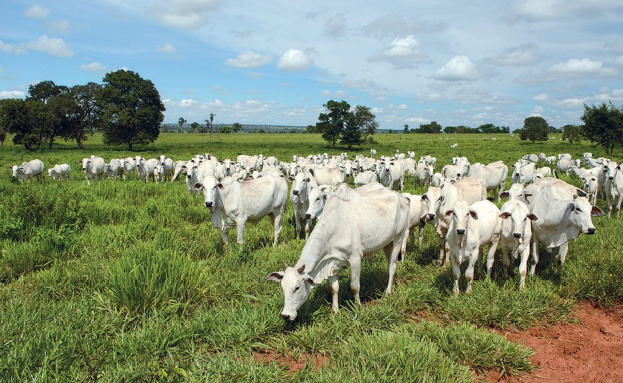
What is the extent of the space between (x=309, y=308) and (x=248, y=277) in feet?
4.74

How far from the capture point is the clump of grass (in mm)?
4895

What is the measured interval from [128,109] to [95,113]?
8.15 m

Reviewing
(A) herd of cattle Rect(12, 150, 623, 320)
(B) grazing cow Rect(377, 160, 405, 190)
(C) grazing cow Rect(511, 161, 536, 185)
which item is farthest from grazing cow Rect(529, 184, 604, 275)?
(B) grazing cow Rect(377, 160, 405, 190)

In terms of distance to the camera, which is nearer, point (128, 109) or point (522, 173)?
point (522, 173)

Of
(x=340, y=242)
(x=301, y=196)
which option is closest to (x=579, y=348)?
(x=340, y=242)

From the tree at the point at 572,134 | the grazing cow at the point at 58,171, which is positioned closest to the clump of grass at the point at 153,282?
the grazing cow at the point at 58,171

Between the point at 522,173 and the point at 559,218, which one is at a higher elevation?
the point at 522,173

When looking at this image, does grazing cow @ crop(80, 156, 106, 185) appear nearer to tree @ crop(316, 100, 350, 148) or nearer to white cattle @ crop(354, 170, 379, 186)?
white cattle @ crop(354, 170, 379, 186)

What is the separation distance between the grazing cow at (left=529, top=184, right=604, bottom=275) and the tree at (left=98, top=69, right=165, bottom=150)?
1749 inches

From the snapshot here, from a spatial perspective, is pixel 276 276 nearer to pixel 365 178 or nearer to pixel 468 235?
pixel 468 235

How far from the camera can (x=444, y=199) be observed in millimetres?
8461

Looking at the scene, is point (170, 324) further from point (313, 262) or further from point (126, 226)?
point (126, 226)

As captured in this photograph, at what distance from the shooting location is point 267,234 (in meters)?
9.73

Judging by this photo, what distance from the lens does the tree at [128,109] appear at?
140 feet
